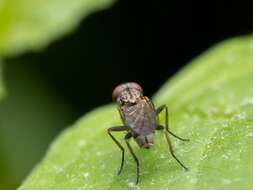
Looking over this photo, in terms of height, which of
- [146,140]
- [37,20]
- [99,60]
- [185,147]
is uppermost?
[37,20]

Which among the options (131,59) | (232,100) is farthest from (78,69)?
(232,100)

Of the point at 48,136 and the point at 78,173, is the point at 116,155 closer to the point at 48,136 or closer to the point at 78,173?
the point at 78,173

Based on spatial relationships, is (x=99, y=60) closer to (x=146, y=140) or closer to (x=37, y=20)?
(x=37, y=20)

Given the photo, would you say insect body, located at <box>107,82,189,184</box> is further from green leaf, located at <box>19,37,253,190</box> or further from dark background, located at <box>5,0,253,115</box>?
dark background, located at <box>5,0,253,115</box>

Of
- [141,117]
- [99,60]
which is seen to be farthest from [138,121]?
[99,60]

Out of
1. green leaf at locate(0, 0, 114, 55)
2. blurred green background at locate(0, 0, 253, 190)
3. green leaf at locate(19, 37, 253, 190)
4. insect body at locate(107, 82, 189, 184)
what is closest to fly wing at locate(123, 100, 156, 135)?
insect body at locate(107, 82, 189, 184)

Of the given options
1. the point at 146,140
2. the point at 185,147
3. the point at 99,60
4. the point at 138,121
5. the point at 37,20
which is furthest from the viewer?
the point at 99,60

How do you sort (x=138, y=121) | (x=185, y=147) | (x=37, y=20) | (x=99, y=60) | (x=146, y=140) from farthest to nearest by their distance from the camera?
(x=99, y=60) < (x=37, y=20) < (x=185, y=147) < (x=138, y=121) < (x=146, y=140)

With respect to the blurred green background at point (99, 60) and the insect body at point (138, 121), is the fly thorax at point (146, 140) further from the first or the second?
the blurred green background at point (99, 60)
